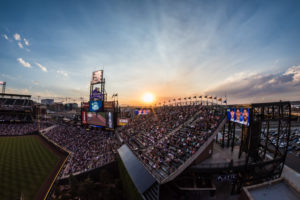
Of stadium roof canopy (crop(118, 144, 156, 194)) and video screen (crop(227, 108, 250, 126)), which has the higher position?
video screen (crop(227, 108, 250, 126))

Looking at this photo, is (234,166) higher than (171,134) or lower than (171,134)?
lower

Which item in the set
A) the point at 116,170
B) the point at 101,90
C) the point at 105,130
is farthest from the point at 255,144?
the point at 101,90

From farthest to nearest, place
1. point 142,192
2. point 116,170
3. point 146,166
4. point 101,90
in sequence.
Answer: point 101,90 < point 116,170 < point 146,166 < point 142,192

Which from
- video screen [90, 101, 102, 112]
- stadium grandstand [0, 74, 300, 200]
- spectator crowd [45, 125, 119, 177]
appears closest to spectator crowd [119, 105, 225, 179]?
stadium grandstand [0, 74, 300, 200]

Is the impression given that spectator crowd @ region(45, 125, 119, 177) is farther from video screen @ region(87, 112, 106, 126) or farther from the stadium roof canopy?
the stadium roof canopy

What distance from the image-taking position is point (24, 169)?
2022 centimetres

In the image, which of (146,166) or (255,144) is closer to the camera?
(146,166)

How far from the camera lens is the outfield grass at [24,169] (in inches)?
617

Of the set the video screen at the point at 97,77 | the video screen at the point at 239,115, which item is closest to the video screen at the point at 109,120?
the video screen at the point at 97,77

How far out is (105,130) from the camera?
114 feet

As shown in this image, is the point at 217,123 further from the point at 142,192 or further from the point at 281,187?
the point at 142,192

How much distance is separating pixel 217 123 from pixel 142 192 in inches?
461

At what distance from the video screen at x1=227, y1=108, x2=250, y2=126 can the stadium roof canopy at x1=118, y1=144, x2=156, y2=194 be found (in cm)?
1222

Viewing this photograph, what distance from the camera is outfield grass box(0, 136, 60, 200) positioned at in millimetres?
15664
